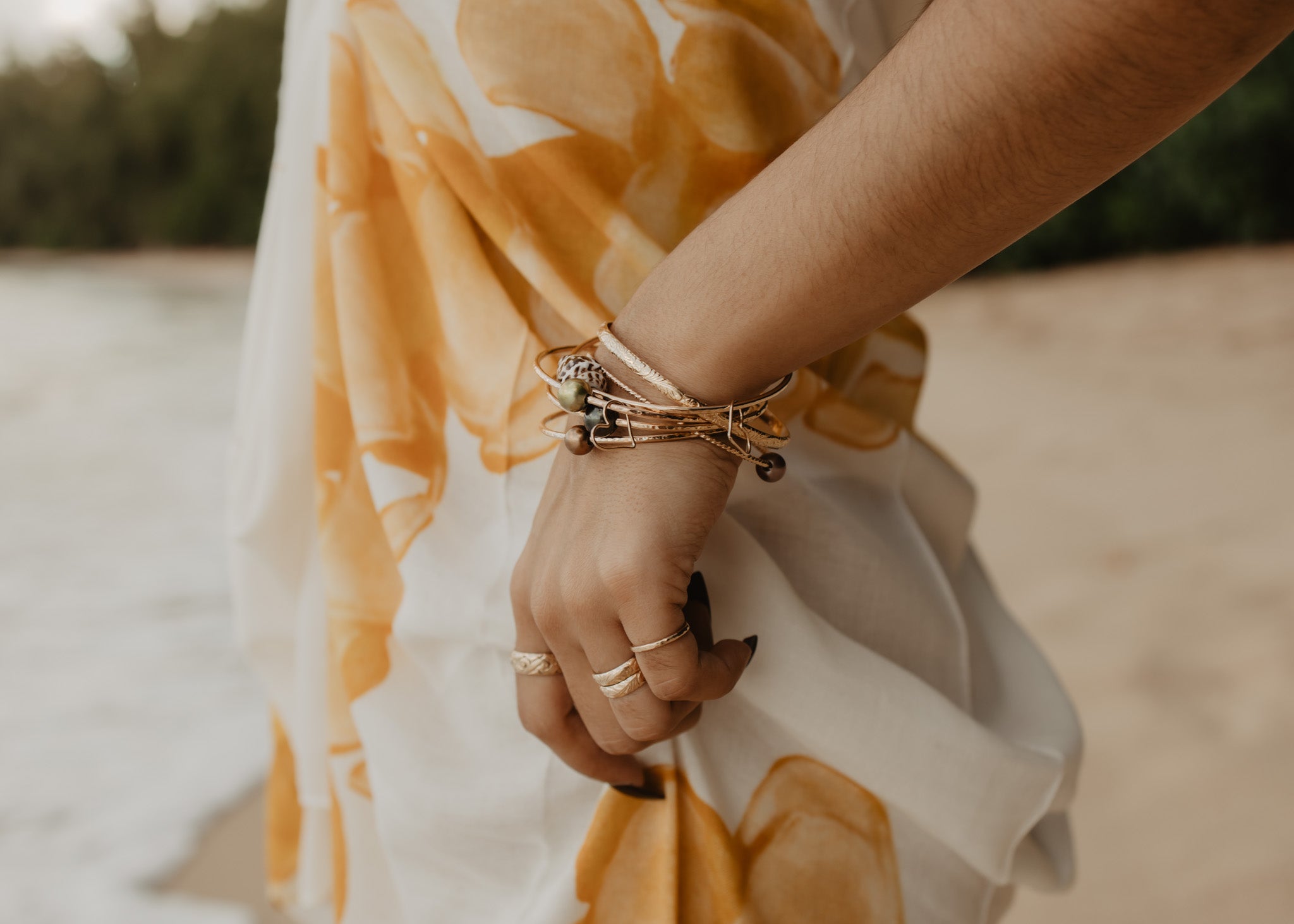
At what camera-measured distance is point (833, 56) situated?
61 cm

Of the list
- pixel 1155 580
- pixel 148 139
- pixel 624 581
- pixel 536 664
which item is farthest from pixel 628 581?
pixel 148 139

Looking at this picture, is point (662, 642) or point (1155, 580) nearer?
point (662, 642)

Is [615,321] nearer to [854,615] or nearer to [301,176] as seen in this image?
[854,615]

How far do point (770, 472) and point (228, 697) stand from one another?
214cm

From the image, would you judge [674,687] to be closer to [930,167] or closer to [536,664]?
[536,664]

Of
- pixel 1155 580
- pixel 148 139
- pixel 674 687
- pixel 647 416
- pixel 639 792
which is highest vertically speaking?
pixel 647 416

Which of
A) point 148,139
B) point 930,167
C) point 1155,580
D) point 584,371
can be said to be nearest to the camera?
point 930,167

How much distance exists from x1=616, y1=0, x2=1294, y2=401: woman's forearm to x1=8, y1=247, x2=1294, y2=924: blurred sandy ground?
1.25 m

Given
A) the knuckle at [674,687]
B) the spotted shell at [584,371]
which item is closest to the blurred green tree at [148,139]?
the spotted shell at [584,371]

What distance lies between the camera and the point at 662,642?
469 millimetres

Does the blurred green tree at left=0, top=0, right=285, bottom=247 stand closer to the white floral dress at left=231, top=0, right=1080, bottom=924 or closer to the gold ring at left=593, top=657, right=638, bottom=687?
the white floral dress at left=231, top=0, right=1080, bottom=924

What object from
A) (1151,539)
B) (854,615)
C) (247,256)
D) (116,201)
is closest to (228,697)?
(854,615)

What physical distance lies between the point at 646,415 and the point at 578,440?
39 millimetres

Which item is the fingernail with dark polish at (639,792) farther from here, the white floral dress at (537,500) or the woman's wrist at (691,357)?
the woman's wrist at (691,357)
